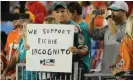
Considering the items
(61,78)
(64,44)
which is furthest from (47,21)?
(61,78)

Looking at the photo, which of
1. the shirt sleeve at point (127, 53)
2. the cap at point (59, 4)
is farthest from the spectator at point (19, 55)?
the shirt sleeve at point (127, 53)

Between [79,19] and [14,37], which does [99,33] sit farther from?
[14,37]

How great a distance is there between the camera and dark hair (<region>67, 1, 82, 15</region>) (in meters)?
4.64

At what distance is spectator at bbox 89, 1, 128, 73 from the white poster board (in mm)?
307

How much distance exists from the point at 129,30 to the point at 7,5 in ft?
4.66

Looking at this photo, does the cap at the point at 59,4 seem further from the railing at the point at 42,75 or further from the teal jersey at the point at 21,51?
the railing at the point at 42,75

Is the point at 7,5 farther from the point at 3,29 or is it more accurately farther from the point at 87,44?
the point at 87,44

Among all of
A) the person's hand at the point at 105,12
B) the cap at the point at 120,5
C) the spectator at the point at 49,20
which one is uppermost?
the cap at the point at 120,5

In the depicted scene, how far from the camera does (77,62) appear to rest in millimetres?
4656

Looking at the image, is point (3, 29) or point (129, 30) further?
point (3, 29)

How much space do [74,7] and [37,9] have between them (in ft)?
1.43

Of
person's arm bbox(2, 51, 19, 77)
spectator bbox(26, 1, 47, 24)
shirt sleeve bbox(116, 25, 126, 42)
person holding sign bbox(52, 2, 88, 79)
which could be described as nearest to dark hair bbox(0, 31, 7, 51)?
person's arm bbox(2, 51, 19, 77)

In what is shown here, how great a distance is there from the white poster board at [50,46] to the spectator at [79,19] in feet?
0.36

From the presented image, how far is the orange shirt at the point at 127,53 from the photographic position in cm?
451
